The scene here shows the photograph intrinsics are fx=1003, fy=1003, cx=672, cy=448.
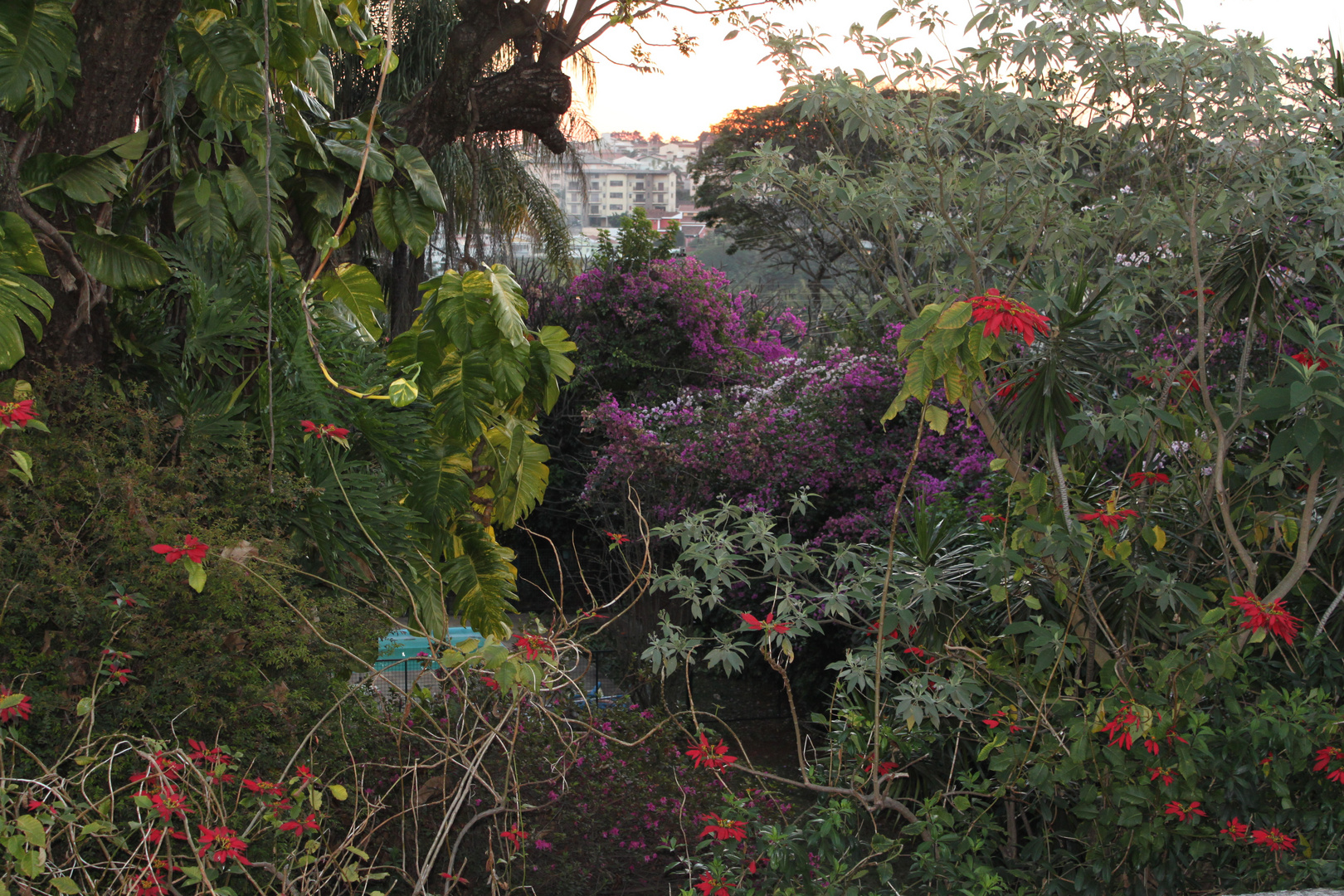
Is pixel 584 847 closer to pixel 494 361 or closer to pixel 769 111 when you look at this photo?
pixel 494 361

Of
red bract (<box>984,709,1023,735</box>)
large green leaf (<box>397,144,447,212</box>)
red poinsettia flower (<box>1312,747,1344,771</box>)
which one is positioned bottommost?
red poinsettia flower (<box>1312,747,1344,771</box>)

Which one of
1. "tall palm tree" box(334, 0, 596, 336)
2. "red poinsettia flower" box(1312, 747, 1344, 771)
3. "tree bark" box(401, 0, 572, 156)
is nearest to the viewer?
"red poinsettia flower" box(1312, 747, 1344, 771)

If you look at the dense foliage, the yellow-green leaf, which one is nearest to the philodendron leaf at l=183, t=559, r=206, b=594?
the dense foliage

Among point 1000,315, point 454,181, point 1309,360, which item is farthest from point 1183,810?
point 454,181

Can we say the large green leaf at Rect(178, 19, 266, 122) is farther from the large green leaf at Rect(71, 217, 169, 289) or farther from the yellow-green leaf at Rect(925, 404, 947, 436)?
the yellow-green leaf at Rect(925, 404, 947, 436)

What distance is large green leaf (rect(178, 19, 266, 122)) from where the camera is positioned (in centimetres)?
373

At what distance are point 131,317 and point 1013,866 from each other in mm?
3721

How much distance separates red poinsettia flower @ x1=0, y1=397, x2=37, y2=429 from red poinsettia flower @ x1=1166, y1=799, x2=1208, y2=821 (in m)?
3.16

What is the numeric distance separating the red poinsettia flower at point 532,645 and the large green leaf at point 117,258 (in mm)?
2194

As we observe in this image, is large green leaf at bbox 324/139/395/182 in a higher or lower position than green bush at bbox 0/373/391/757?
higher

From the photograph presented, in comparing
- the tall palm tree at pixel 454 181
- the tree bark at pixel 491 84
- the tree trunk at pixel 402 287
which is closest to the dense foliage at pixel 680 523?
the tree bark at pixel 491 84

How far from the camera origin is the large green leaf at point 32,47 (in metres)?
3.17

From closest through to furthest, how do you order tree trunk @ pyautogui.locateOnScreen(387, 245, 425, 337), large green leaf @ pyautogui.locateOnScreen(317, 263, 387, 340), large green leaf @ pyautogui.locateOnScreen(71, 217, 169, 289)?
large green leaf @ pyautogui.locateOnScreen(71, 217, 169, 289) → large green leaf @ pyautogui.locateOnScreen(317, 263, 387, 340) → tree trunk @ pyautogui.locateOnScreen(387, 245, 425, 337)

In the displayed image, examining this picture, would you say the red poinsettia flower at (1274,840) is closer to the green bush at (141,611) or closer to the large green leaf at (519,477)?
the green bush at (141,611)
